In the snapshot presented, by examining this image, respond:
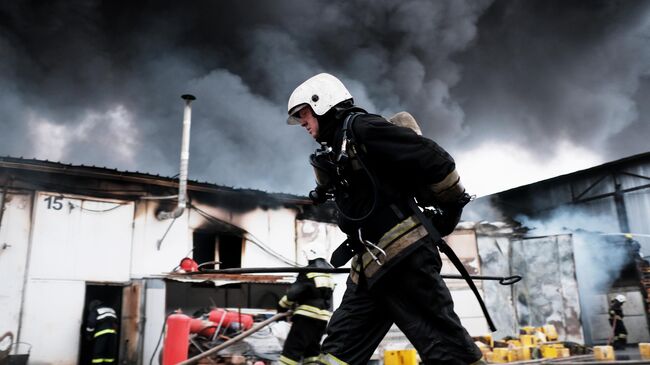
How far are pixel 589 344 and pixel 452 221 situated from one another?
1548 cm

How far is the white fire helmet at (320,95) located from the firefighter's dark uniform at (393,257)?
0.67 ft

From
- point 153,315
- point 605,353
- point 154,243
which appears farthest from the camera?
point 154,243

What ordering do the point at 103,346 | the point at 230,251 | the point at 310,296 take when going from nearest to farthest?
the point at 310,296 < the point at 103,346 < the point at 230,251

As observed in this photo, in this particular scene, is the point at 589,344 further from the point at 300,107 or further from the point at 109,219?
the point at 300,107

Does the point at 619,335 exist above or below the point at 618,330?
below

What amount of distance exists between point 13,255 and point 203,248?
14.3 ft

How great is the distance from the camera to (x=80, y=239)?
1053 centimetres

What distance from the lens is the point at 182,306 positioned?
12031 mm

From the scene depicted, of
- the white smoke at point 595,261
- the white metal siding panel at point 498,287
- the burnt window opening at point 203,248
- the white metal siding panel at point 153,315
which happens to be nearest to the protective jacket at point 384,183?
the white metal siding panel at point 153,315

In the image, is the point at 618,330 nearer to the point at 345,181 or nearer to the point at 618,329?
the point at 618,329

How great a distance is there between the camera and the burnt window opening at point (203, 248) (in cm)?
1283

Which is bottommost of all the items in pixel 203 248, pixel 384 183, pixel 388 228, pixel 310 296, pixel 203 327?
pixel 203 327

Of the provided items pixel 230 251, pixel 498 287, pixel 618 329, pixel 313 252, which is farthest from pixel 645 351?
pixel 230 251

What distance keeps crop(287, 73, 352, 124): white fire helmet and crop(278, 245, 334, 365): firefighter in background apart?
3403 mm
